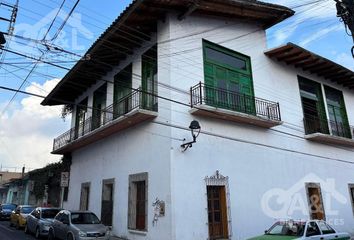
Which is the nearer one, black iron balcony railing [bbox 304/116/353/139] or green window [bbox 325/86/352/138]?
black iron balcony railing [bbox 304/116/353/139]

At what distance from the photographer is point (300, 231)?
378 inches

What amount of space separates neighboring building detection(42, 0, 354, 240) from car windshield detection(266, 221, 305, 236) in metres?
2.37

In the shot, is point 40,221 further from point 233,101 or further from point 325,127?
point 325,127

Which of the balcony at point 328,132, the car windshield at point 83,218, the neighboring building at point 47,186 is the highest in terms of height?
the balcony at point 328,132

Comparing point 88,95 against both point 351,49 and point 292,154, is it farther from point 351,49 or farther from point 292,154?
point 351,49

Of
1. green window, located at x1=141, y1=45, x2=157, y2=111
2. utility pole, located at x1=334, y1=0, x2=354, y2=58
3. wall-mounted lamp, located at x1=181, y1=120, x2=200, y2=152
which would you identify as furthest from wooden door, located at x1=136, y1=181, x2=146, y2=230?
utility pole, located at x1=334, y1=0, x2=354, y2=58

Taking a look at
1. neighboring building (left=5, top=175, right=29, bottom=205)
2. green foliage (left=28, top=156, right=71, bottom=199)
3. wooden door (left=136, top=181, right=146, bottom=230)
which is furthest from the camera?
neighboring building (left=5, top=175, right=29, bottom=205)

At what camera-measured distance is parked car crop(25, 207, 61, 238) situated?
48.4 ft

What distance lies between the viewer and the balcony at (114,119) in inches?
512

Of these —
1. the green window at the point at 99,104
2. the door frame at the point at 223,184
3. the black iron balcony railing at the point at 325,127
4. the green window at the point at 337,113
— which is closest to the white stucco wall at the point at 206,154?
the door frame at the point at 223,184

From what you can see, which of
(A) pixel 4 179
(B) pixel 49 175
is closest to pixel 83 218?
(B) pixel 49 175

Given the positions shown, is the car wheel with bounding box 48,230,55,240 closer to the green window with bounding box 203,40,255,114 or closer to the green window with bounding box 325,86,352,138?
the green window with bounding box 203,40,255,114

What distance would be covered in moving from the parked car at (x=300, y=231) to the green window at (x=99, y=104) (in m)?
10.5

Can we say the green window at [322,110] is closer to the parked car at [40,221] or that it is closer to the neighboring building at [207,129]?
Result: the neighboring building at [207,129]
